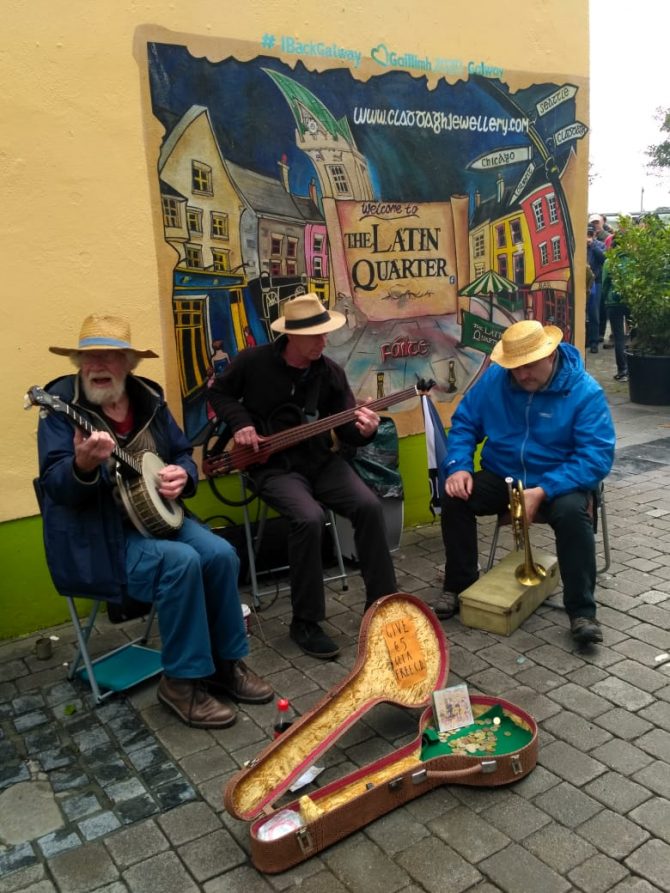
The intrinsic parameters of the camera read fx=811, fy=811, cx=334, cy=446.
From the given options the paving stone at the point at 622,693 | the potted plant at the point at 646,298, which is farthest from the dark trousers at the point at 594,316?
the paving stone at the point at 622,693

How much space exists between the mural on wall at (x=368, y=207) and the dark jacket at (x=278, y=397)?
1.20 ft

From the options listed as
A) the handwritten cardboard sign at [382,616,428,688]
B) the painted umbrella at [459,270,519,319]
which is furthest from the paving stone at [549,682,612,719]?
the painted umbrella at [459,270,519,319]

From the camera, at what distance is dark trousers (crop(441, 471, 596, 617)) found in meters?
3.76

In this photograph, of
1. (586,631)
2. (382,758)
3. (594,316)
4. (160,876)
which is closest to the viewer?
(160,876)

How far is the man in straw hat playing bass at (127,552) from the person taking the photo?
10.4 feet

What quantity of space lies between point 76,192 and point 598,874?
3.51 meters

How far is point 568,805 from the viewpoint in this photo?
105 inches

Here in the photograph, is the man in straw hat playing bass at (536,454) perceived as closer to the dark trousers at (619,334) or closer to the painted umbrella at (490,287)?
the painted umbrella at (490,287)

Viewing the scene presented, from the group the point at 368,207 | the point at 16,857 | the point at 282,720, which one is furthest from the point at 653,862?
the point at 368,207

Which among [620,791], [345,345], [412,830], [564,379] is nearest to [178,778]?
[412,830]

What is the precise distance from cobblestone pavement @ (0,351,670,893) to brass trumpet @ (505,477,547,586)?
0.72 ft

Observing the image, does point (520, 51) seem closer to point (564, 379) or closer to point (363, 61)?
point (363, 61)

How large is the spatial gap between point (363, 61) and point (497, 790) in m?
3.92

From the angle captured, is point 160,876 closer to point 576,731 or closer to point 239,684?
point 239,684
